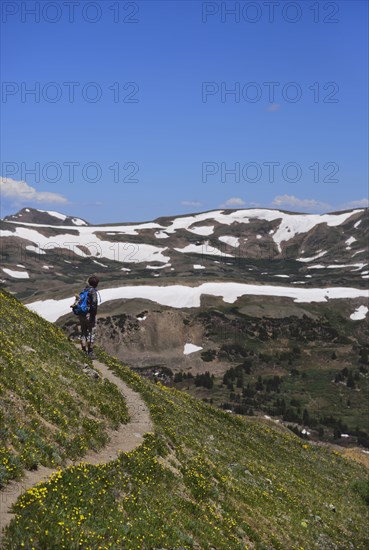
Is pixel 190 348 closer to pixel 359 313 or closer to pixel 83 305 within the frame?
pixel 359 313

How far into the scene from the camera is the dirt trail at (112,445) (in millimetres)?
10938

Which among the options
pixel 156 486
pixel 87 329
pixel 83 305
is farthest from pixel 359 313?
pixel 156 486

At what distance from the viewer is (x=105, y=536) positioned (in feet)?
35.7

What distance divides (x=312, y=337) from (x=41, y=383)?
354ft

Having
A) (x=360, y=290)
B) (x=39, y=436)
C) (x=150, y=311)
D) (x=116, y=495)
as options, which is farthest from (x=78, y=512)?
(x=360, y=290)

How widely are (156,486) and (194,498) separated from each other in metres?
1.88

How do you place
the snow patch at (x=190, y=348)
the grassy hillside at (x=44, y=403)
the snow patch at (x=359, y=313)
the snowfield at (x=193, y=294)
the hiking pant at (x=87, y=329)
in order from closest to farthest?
the grassy hillside at (x=44, y=403) < the hiking pant at (x=87, y=329) < the snow patch at (x=190, y=348) < the snow patch at (x=359, y=313) < the snowfield at (x=193, y=294)

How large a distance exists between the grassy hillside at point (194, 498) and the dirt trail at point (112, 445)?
1.24ft

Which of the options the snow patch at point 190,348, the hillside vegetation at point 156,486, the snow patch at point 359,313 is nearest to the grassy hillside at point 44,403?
the hillside vegetation at point 156,486

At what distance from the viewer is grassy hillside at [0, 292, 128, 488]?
13.6 metres

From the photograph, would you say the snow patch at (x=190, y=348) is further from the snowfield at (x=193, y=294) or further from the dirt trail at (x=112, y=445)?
the dirt trail at (x=112, y=445)

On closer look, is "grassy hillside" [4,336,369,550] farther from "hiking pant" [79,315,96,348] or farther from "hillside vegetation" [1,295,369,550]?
"hiking pant" [79,315,96,348]

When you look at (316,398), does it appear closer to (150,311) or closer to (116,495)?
(150,311)

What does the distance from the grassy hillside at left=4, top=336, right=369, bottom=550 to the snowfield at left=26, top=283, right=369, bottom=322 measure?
9762 centimetres
